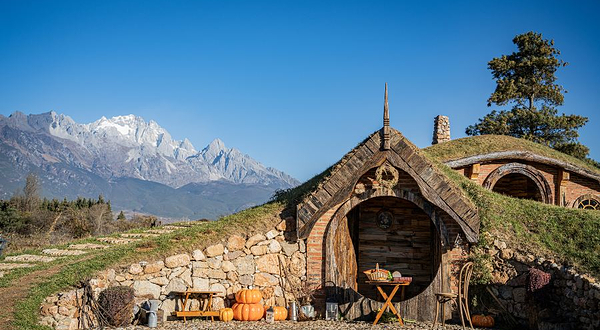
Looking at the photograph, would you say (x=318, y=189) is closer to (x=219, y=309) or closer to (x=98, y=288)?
(x=219, y=309)

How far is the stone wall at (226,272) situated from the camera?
11930 millimetres

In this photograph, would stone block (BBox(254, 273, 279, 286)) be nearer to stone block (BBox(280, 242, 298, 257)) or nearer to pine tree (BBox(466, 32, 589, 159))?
stone block (BBox(280, 242, 298, 257))

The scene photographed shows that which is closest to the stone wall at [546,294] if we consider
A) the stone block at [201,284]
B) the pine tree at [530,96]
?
the stone block at [201,284]

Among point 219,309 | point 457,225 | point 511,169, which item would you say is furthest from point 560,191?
point 219,309

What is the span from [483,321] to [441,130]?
1523 cm

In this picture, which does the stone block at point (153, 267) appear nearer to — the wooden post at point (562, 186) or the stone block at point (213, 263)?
the stone block at point (213, 263)

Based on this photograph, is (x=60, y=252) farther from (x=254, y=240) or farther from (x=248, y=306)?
(x=248, y=306)

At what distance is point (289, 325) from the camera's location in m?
11.4

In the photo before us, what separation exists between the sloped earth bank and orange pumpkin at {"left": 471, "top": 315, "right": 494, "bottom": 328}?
0.38 m

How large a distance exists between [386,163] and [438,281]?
282cm

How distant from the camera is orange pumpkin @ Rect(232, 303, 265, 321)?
1185cm

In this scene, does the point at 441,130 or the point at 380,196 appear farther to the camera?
the point at 441,130

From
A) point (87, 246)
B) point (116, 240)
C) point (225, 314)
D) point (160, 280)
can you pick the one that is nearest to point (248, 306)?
point (225, 314)

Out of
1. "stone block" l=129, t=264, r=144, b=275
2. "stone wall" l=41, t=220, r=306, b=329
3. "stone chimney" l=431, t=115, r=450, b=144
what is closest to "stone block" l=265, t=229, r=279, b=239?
"stone wall" l=41, t=220, r=306, b=329
